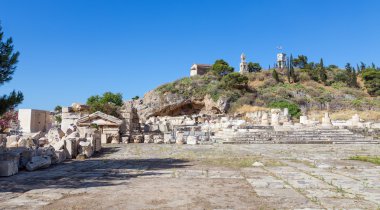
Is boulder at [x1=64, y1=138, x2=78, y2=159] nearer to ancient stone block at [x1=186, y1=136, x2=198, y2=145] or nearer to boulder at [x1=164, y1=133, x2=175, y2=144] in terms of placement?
ancient stone block at [x1=186, y1=136, x2=198, y2=145]

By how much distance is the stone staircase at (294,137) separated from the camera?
21498 millimetres

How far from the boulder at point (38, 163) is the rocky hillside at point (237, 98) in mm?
49398

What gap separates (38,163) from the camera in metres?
8.62

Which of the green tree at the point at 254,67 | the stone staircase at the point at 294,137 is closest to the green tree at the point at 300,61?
the green tree at the point at 254,67

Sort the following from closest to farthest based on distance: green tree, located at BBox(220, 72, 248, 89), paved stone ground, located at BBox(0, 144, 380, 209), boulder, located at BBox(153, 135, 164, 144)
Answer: paved stone ground, located at BBox(0, 144, 380, 209) < boulder, located at BBox(153, 135, 164, 144) < green tree, located at BBox(220, 72, 248, 89)

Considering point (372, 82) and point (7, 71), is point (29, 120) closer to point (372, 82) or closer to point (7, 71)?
point (7, 71)

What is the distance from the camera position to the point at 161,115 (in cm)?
6025

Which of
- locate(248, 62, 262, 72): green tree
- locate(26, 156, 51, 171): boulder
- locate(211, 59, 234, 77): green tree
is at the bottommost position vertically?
locate(26, 156, 51, 171): boulder

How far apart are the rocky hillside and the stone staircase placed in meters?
32.1

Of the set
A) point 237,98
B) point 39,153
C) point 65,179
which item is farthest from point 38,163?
point 237,98

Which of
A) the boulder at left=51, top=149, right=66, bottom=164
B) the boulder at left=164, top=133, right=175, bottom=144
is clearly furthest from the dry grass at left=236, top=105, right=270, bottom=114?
the boulder at left=51, top=149, right=66, bottom=164

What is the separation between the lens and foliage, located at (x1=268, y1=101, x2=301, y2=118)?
173 ft

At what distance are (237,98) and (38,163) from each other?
53006 mm

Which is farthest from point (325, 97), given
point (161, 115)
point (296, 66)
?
point (161, 115)
